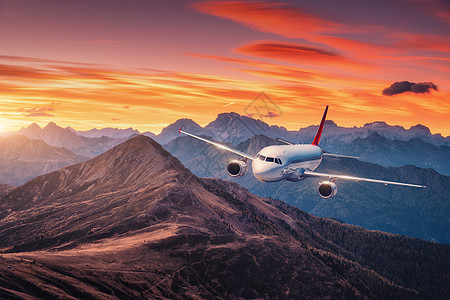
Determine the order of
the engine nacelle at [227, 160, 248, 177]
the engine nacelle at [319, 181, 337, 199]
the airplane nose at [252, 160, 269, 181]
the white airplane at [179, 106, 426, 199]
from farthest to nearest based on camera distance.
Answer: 1. the engine nacelle at [227, 160, 248, 177]
2. the engine nacelle at [319, 181, 337, 199]
3. the white airplane at [179, 106, 426, 199]
4. the airplane nose at [252, 160, 269, 181]

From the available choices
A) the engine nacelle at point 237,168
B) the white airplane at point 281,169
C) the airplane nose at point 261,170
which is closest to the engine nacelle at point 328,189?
the white airplane at point 281,169

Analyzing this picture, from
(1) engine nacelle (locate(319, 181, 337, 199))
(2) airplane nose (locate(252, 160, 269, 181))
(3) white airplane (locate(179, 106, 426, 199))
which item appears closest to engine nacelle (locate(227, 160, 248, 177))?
(3) white airplane (locate(179, 106, 426, 199))

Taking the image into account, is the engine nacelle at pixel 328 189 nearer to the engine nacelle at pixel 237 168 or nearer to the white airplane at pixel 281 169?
the white airplane at pixel 281 169

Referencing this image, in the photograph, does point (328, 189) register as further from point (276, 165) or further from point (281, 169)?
point (276, 165)

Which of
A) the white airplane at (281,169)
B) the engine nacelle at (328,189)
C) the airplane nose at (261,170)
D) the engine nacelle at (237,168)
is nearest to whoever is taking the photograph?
the airplane nose at (261,170)

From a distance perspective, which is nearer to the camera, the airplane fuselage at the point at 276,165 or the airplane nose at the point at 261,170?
the airplane nose at the point at 261,170

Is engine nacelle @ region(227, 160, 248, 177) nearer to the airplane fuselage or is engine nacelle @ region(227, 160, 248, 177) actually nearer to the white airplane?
the white airplane

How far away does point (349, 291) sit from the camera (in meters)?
163

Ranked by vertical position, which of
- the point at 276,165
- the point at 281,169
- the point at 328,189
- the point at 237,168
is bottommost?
the point at 328,189

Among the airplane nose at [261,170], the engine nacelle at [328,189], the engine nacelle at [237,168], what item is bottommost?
the engine nacelle at [328,189]

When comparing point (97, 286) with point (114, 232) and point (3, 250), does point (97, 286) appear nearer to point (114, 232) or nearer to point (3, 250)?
point (114, 232)

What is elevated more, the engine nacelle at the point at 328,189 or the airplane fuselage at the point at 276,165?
the airplane fuselage at the point at 276,165

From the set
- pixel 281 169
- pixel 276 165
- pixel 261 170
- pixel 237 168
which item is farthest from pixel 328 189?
pixel 237 168

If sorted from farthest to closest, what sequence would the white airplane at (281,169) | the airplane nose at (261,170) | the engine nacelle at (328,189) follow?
the engine nacelle at (328,189)
the white airplane at (281,169)
the airplane nose at (261,170)
